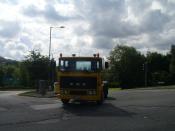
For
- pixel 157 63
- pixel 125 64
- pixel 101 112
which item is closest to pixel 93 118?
pixel 101 112

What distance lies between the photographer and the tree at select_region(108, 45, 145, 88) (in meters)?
123

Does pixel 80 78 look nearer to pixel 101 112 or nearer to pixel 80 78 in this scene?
pixel 80 78

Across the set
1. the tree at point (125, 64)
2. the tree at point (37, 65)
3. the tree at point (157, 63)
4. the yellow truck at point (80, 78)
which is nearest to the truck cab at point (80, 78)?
the yellow truck at point (80, 78)

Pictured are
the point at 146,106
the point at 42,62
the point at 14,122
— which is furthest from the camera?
the point at 42,62

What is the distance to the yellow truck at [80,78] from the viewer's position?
81.1 ft

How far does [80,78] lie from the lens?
24.7m

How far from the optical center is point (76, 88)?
975 inches

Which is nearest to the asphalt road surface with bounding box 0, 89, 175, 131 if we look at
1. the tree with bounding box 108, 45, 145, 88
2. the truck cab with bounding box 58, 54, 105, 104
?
the truck cab with bounding box 58, 54, 105, 104

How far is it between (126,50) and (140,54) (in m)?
4.33

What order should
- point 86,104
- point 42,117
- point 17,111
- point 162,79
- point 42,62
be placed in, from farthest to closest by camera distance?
point 162,79 < point 42,62 < point 86,104 < point 17,111 < point 42,117

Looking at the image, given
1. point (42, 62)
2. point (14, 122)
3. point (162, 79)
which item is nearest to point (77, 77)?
point (14, 122)

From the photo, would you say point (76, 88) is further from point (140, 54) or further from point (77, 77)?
point (140, 54)

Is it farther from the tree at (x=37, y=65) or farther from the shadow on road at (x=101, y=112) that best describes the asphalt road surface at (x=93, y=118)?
the tree at (x=37, y=65)

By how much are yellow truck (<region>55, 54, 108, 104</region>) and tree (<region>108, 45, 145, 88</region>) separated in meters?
92.9
